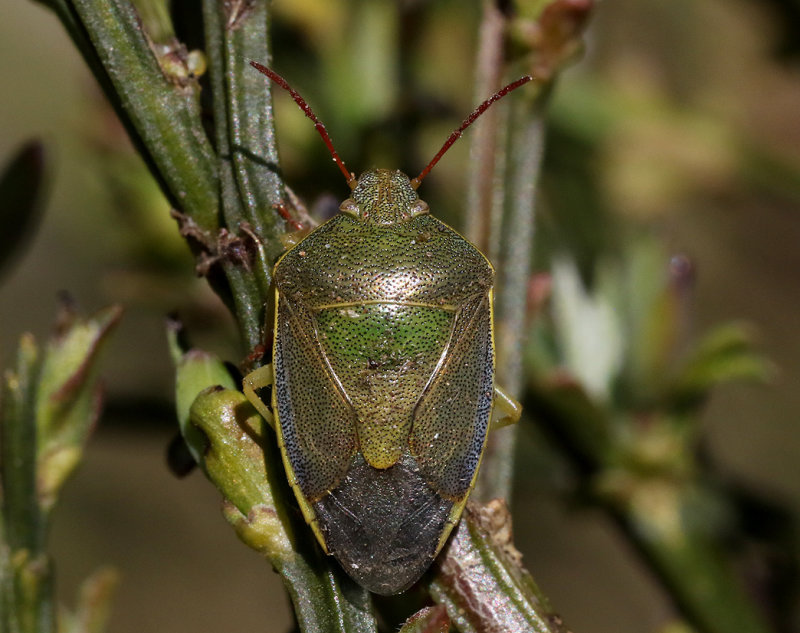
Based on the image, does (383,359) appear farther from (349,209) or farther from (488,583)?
(488,583)

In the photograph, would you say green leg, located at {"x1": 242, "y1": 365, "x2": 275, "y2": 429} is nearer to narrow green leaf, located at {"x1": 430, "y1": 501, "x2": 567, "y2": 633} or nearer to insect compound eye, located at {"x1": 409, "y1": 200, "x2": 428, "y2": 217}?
narrow green leaf, located at {"x1": 430, "y1": 501, "x2": 567, "y2": 633}

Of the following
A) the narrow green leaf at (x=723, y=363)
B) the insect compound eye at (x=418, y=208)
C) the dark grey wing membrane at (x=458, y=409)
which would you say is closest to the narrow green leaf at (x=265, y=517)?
the dark grey wing membrane at (x=458, y=409)

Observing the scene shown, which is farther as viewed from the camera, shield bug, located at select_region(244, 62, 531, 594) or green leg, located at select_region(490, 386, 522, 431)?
green leg, located at select_region(490, 386, 522, 431)

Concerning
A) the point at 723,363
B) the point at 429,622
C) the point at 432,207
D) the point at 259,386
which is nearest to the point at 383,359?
the point at 259,386

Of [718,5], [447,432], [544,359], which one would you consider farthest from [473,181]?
[718,5]

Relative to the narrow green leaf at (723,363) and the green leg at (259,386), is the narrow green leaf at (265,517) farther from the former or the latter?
the narrow green leaf at (723,363)

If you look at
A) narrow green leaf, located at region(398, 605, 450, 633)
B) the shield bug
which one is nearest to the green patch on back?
the shield bug
